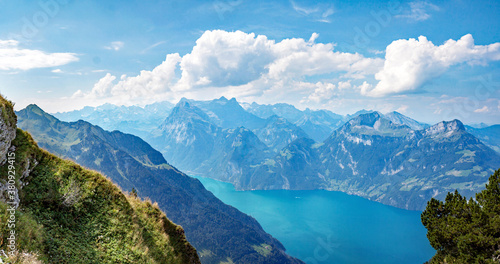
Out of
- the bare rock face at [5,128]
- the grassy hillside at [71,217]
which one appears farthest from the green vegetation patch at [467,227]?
the bare rock face at [5,128]

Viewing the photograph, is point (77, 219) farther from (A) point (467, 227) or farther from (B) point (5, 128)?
(A) point (467, 227)

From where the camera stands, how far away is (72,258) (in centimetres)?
1305

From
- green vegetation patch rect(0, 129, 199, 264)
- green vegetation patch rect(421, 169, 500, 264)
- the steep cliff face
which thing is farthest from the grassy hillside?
green vegetation patch rect(421, 169, 500, 264)

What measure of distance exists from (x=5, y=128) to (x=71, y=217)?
256 inches

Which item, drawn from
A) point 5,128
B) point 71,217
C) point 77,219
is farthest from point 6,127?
point 77,219

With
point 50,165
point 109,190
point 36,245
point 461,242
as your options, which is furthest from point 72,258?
point 461,242

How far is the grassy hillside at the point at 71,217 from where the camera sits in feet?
40.7

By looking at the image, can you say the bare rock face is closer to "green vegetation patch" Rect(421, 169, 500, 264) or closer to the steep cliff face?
the steep cliff face

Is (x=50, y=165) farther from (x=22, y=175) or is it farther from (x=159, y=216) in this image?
(x=159, y=216)

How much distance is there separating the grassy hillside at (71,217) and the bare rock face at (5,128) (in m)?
0.10

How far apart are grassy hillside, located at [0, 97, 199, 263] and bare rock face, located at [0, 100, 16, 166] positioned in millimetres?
104

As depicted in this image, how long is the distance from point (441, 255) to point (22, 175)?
43.1m

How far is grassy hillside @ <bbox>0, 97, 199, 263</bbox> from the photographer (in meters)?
12.4

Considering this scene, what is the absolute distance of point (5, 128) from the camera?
14062mm
